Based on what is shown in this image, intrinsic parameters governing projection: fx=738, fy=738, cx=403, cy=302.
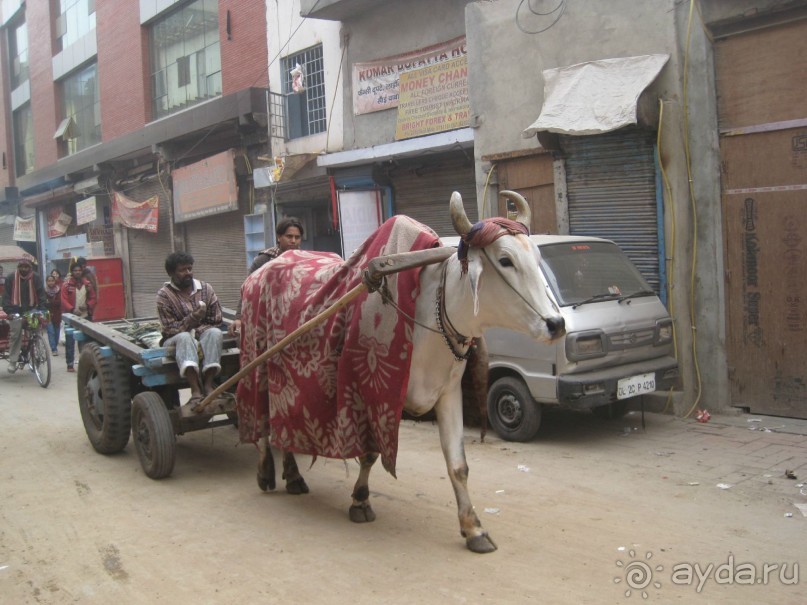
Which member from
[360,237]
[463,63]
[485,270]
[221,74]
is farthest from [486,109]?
[221,74]

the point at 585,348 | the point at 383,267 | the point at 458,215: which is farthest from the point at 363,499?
the point at 585,348

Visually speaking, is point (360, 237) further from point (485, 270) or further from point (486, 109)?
point (485, 270)

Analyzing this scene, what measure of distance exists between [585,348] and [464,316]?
300cm

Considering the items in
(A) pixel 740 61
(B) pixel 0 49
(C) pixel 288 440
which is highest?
(B) pixel 0 49

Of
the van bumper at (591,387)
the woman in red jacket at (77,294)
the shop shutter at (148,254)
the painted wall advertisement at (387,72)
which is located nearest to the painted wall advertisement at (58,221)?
the shop shutter at (148,254)

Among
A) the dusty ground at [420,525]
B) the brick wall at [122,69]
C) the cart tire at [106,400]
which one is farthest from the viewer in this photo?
the brick wall at [122,69]

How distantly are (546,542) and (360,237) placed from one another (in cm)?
955

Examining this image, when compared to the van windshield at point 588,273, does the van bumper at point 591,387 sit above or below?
below

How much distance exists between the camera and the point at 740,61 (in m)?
7.73

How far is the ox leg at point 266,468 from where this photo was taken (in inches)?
217

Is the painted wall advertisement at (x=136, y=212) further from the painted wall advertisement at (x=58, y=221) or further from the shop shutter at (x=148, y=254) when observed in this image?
the painted wall advertisement at (x=58, y=221)

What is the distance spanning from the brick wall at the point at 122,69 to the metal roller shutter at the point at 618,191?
596 inches

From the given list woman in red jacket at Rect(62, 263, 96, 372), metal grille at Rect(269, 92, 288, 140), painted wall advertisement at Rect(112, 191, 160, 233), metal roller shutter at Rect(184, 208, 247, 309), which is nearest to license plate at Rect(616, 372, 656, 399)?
woman in red jacket at Rect(62, 263, 96, 372)

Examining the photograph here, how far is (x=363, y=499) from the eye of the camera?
16.0 ft
